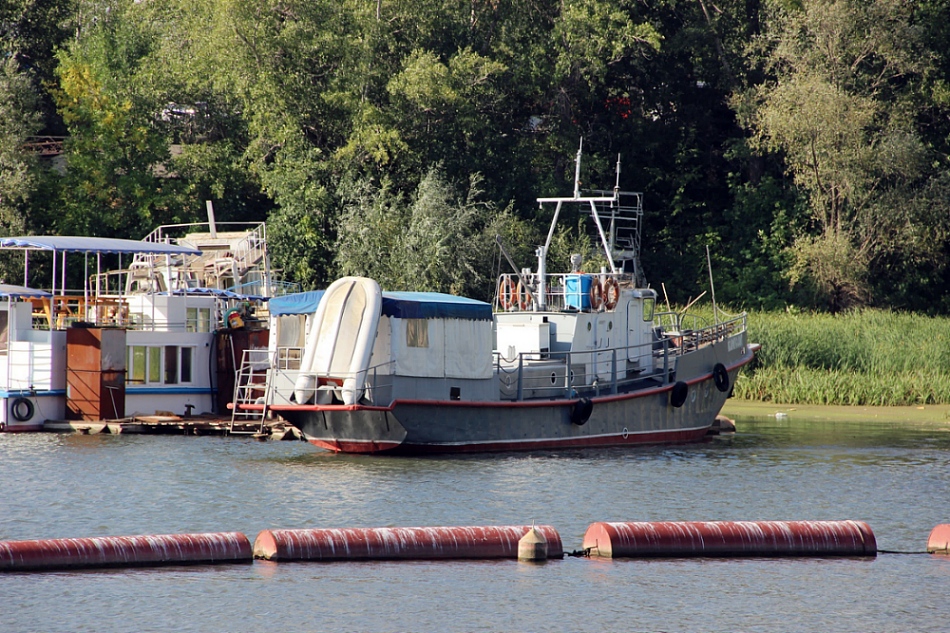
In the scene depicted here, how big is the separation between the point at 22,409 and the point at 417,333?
34.6 feet

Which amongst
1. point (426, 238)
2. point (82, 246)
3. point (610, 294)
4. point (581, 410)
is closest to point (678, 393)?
point (610, 294)

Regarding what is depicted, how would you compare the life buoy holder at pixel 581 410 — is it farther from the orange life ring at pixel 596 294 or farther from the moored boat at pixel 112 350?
the moored boat at pixel 112 350

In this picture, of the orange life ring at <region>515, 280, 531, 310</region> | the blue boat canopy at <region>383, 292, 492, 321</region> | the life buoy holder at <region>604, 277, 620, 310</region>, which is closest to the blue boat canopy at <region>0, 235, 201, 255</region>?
the orange life ring at <region>515, 280, 531, 310</region>

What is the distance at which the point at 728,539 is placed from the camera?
1642 centimetres

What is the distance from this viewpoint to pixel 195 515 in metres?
19.2

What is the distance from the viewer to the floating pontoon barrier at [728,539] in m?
16.3

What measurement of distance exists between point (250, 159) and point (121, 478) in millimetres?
28965

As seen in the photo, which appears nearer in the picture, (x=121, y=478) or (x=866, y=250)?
(x=121, y=478)

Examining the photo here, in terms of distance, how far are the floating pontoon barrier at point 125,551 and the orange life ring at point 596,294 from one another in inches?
549

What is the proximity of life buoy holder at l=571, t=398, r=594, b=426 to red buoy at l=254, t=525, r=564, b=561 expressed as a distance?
34.6 feet

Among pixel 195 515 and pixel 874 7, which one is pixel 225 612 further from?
pixel 874 7

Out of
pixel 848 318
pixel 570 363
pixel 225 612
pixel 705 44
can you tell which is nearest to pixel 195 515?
pixel 225 612

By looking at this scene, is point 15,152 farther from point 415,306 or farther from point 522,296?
point 415,306

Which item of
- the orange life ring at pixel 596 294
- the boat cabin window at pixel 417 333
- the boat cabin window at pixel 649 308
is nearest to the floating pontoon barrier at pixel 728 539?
the boat cabin window at pixel 417 333
